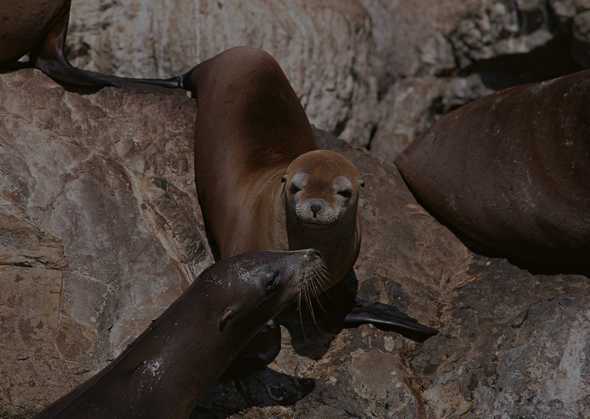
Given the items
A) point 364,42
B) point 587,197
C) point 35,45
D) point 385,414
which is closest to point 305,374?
point 385,414

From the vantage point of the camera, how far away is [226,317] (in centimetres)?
527

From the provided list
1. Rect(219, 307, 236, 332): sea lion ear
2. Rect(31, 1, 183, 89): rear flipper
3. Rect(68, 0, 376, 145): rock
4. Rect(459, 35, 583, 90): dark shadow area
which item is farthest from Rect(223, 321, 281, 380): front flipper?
Rect(459, 35, 583, 90): dark shadow area

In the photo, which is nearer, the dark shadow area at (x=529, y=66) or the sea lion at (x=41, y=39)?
the sea lion at (x=41, y=39)

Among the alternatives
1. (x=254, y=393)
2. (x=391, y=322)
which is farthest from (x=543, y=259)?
(x=254, y=393)

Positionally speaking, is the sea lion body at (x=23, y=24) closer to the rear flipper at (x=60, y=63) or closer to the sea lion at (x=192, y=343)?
the rear flipper at (x=60, y=63)

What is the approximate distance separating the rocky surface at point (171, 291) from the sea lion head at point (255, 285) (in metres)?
0.41

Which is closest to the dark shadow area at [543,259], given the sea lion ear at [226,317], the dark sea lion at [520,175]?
the dark sea lion at [520,175]

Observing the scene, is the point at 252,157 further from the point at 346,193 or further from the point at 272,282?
the point at 272,282

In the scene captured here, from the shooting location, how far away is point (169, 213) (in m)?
6.49

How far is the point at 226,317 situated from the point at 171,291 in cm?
75

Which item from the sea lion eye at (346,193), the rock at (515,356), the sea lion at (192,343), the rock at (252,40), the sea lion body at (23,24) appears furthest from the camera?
the rock at (252,40)

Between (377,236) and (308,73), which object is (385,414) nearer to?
(377,236)

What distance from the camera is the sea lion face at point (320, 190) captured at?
19.1 feet

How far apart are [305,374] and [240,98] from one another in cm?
200
